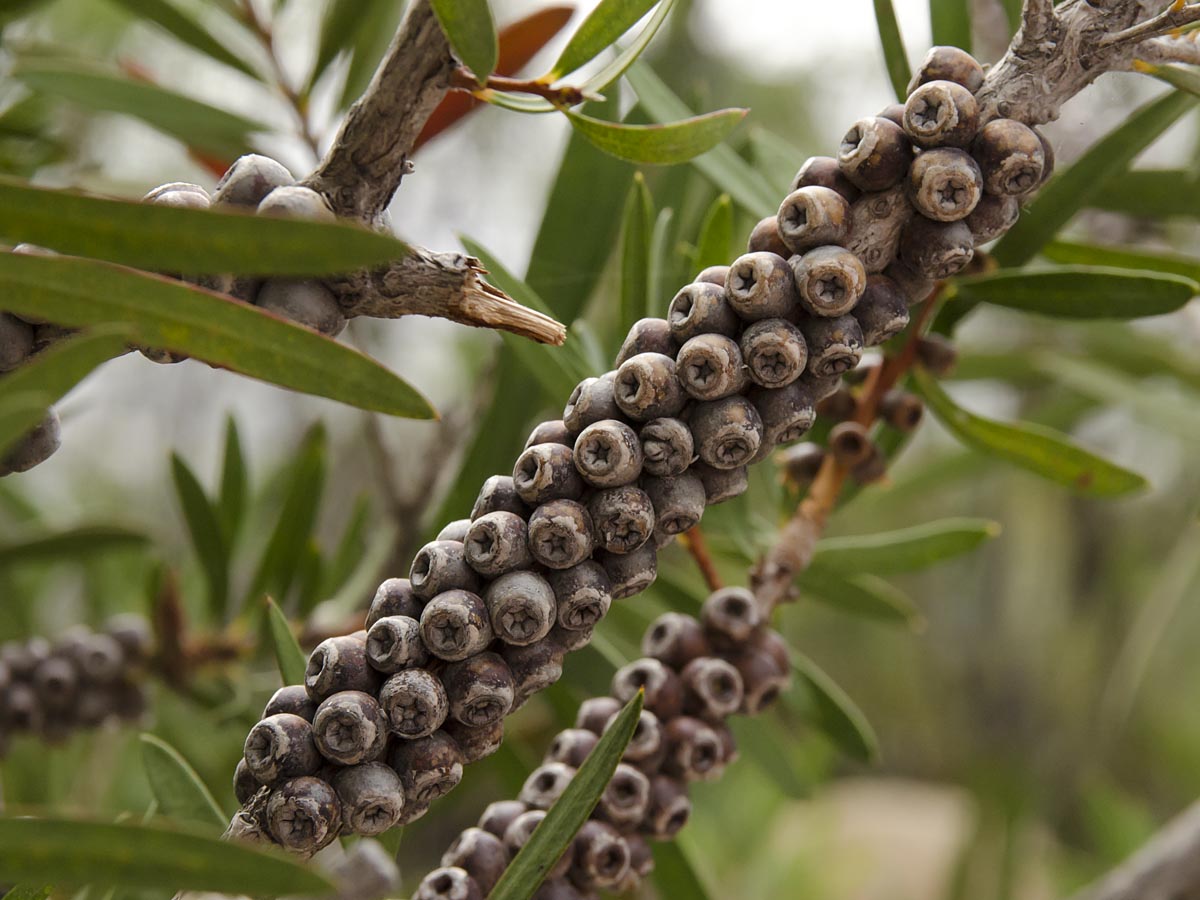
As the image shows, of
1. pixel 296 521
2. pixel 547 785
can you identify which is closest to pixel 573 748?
pixel 547 785

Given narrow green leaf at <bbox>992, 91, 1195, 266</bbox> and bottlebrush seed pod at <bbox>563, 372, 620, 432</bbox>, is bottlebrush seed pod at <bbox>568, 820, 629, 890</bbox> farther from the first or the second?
narrow green leaf at <bbox>992, 91, 1195, 266</bbox>

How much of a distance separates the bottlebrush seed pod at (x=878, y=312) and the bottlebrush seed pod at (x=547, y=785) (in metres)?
0.19

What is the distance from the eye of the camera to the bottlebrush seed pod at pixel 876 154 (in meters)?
0.32

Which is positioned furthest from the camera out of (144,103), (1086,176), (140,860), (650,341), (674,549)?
(674,549)

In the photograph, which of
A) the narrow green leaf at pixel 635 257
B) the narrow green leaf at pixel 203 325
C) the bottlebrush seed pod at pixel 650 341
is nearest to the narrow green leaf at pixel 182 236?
the narrow green leaf at pixel 203 325

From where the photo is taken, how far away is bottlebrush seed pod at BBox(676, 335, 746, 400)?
0.30 m

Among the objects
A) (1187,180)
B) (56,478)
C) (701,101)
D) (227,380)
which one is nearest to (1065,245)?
(1187,180)

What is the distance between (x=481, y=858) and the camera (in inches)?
14.1

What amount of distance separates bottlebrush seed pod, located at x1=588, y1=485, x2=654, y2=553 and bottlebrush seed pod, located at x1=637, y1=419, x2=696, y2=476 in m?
0.01

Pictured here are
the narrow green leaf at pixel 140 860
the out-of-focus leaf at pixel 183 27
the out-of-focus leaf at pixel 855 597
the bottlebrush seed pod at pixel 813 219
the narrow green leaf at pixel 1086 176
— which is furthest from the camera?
the out-of-focus leaf at pixel 183 27

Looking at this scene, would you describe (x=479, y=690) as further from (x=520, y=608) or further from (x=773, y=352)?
(x=773, y=352)

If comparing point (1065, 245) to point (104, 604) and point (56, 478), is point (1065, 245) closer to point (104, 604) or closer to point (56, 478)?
point (104, 604)

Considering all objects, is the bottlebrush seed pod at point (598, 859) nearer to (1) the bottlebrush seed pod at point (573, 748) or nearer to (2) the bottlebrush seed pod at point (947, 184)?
(1) the bottlebrush seed pod at point (573, 748)

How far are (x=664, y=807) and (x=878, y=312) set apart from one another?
201 millimetres
